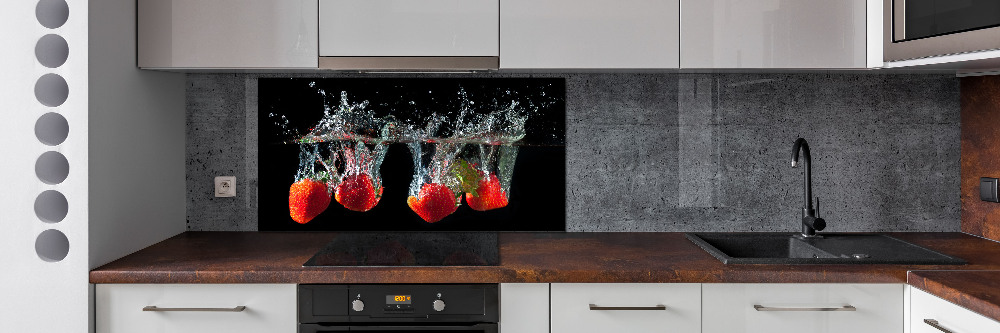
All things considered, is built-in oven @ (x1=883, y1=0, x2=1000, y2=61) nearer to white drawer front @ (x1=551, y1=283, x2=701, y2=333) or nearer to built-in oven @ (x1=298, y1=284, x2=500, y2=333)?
white drawer front @ (x1=551, y1=283, x2=701, y2=333)

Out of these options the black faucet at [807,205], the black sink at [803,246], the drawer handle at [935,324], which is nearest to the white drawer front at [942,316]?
the drawer handle at [935,324]

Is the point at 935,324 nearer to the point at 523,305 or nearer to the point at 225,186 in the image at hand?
the point at 523,305

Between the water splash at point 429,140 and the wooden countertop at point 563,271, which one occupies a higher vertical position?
the water splash at point 429,140

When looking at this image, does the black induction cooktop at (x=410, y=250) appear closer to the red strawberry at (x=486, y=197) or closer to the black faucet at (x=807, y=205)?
the red strawberry at (x=486, y=197)

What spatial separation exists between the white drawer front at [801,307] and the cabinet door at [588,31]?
68 cm

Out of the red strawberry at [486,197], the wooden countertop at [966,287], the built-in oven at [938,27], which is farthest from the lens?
the red strawberry at [486,197]

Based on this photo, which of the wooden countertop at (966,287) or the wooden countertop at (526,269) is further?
the wooden countertop at (526,269)

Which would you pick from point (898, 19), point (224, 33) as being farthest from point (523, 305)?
point (898, 19)

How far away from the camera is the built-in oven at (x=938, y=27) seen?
5.44ft

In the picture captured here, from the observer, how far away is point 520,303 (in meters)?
1.72

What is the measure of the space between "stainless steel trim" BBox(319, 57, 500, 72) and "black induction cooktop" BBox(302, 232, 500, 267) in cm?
51

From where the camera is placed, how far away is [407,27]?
1957 mm

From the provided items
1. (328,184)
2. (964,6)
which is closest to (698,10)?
(964,6)
